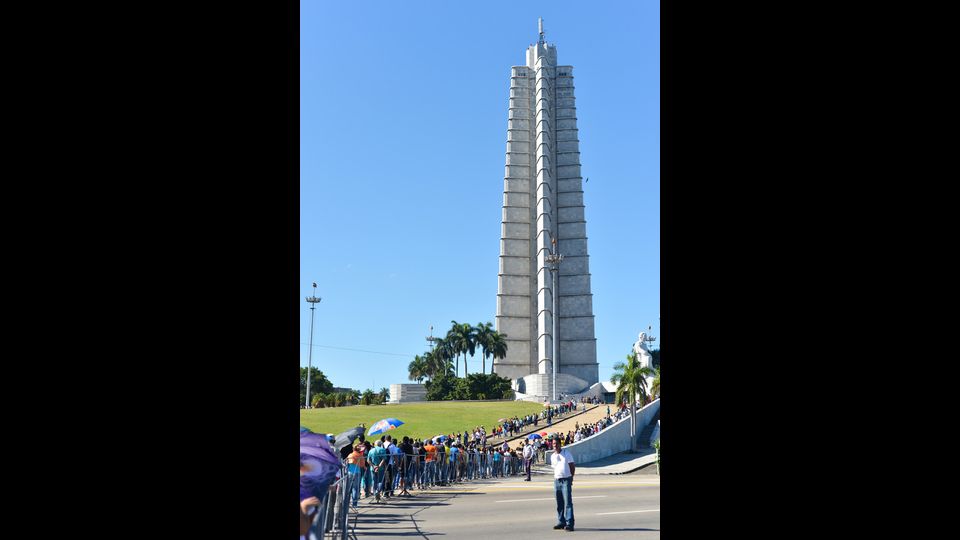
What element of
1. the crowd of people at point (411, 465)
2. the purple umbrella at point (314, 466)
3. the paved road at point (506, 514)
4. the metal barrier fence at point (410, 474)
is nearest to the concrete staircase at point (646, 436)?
the crowd of people at point (411, 465)

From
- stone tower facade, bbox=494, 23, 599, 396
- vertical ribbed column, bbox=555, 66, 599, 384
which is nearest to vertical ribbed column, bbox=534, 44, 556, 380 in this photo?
stone tower facade, bbox=494, 23, 599, 396

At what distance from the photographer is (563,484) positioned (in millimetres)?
11828

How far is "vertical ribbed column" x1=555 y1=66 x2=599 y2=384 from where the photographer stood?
8950 cm

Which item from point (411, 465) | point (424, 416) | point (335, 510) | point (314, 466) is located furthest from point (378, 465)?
point (424, 416)

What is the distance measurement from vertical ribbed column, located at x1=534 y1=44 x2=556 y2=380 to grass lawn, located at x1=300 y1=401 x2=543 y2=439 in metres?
17.0

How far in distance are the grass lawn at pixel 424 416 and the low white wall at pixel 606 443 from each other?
12.9m

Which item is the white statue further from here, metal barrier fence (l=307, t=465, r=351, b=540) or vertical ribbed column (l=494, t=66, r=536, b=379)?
metal barrier fence (l=307, t=465, r=351, b=540)

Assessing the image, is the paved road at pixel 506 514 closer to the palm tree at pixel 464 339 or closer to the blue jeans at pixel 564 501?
the blue jeans at pixel 564 501

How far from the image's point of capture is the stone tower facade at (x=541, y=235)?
90.1m

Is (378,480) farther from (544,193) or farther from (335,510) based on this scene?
(544,193)
